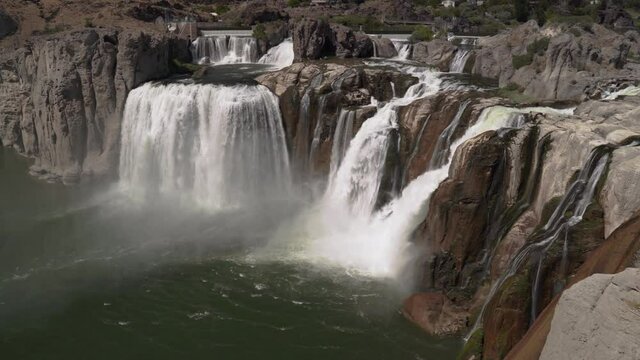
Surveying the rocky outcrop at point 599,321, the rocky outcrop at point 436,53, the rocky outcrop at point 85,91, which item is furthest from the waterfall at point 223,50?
the rocky outcrop at point 599,321

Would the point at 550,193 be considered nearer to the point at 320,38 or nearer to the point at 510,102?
the point at 510,102

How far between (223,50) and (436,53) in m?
17.5

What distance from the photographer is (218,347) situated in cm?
1789

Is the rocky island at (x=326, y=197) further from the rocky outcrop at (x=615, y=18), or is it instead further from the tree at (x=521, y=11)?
the tree at (x=521, y=11)

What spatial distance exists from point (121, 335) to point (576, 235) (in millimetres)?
14819

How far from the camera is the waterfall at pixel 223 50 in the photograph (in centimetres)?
4288

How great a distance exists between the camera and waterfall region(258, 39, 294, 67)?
41000 mm

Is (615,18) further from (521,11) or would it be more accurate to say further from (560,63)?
(560,63)

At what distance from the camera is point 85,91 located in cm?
3272

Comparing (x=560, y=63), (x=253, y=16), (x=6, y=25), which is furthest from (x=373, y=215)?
(x=6, y=25)

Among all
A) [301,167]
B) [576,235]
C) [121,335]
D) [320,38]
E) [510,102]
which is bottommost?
[121,335]

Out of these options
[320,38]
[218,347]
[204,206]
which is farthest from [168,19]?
[218,347]

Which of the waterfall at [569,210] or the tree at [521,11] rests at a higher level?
the tree at [521,11]

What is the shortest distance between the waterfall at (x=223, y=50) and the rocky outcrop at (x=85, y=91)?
843 cm
